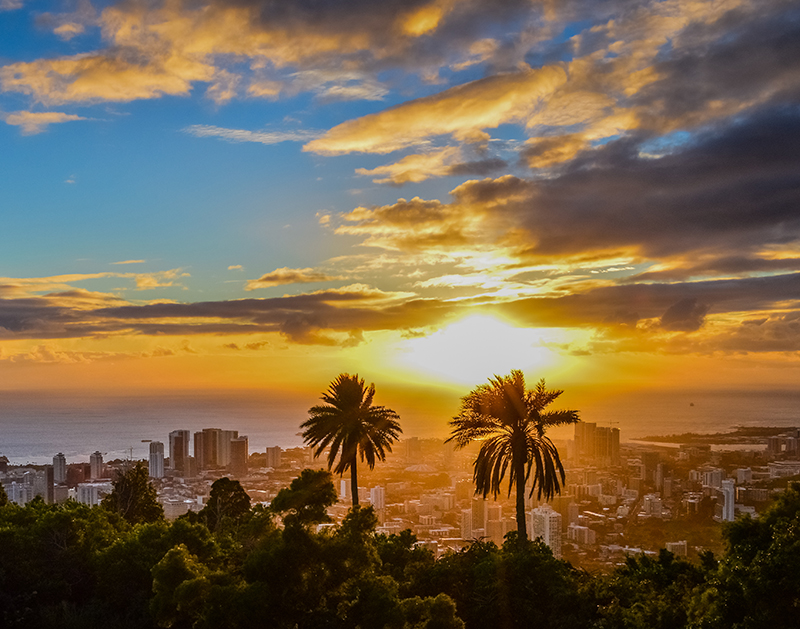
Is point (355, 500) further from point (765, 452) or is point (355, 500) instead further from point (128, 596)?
point (765, 452)

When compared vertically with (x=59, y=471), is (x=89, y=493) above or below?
below

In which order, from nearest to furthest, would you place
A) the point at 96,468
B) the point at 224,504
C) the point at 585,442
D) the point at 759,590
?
the point at 759,590 → the point at 224,504 → the point at 585,442 → the point at 96,468

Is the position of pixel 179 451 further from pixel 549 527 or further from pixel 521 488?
pixel 521 488

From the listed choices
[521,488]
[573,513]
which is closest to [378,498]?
[573,513]

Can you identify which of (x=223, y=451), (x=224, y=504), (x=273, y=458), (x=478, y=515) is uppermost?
(x=224, y=504)

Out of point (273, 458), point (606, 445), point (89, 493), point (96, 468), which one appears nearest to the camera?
point (89, 493)

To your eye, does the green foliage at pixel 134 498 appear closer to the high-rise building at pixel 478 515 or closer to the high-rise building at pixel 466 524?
the high-rise building at pixel 466 524

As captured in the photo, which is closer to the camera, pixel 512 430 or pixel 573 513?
pixel 512 430
